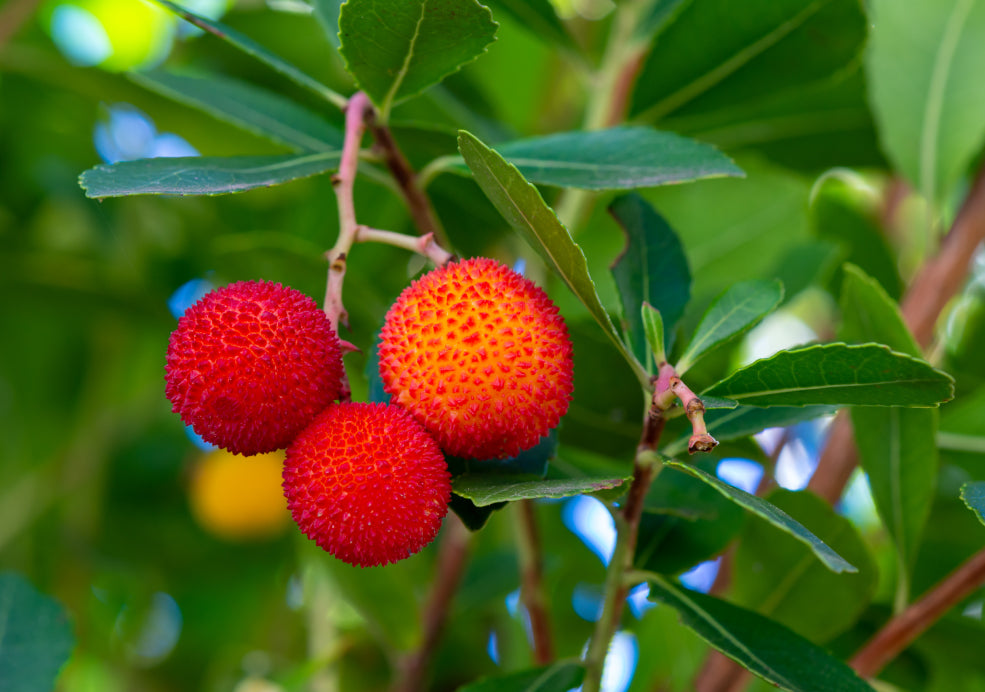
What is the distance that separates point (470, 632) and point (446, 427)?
1.02 m

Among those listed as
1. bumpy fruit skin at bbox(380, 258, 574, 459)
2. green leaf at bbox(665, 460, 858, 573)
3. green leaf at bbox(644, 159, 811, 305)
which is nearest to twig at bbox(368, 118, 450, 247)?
bumpy fruit skin at bbox(380, 258, 574, 459)

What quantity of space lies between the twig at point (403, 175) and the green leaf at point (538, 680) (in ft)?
1.31

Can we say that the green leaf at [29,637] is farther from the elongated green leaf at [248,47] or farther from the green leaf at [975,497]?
the green leaf at [975,497]

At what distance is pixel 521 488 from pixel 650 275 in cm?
28

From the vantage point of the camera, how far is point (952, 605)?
90cm

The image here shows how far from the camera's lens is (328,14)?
41.3 inches

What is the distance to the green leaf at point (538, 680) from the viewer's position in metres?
0.82

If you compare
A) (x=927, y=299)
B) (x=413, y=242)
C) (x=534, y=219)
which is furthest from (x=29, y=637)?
(x=927, y=299)

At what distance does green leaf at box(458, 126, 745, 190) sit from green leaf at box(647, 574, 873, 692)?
0.34 m

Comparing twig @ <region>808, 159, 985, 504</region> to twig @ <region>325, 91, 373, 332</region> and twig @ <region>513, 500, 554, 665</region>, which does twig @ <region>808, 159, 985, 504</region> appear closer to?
twig @ <region>513, 500, 554, 665</region>

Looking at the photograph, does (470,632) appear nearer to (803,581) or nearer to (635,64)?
(803,581)

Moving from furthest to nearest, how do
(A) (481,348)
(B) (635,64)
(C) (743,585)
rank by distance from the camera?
(B) (635,64) < (C) (743,585) < (A) (481,348)

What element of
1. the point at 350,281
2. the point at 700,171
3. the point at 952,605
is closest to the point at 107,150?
the point at 350,281

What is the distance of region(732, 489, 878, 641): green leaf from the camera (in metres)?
0.91
